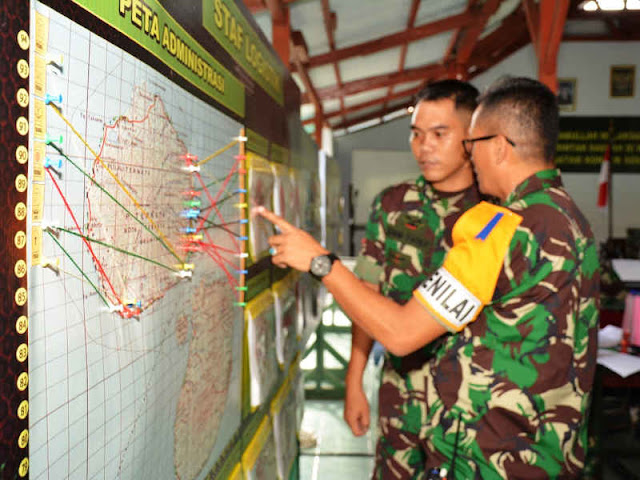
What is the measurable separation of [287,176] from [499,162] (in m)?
0.71

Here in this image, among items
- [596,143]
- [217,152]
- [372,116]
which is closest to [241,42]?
[217,152]

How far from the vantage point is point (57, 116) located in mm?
492

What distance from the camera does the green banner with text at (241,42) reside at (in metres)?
0.99

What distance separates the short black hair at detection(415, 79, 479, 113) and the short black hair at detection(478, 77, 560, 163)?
1.31 feet

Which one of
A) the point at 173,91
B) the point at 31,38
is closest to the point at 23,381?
the point at 31,38

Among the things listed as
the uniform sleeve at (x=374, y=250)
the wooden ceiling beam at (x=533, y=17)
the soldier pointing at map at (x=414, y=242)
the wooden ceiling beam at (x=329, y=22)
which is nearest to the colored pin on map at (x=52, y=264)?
the soldier pointing at map at (x=414, y=242)

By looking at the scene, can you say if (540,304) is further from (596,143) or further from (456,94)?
(596,143)

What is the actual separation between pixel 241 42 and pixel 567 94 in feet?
35.8

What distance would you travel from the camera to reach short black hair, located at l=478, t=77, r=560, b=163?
127cm

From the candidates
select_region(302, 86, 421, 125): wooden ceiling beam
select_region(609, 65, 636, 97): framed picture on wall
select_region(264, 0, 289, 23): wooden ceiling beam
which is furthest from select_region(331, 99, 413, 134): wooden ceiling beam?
select_region(264, 0, 289, 23): wooden ceiling beam

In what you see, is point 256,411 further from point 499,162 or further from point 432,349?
point 499,162

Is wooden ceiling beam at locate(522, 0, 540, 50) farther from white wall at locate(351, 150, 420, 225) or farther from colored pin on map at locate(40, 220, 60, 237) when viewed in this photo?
colored pin on map at locate(40, 220, 60, 237)

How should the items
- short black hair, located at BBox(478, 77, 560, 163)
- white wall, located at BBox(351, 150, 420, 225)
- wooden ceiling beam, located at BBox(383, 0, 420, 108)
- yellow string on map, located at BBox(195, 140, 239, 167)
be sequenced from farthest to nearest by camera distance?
white wall, located at BBox(351, 150, 420, 225) < wooden ceiling beam, located at BBox(383, 0, 420, 108) < short black hair, located at BBox(478, 77, 560, 163) < yellow string on map, located at BBox(195, 140, 239, 167)

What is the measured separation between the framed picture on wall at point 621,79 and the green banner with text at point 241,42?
10.9 meters
